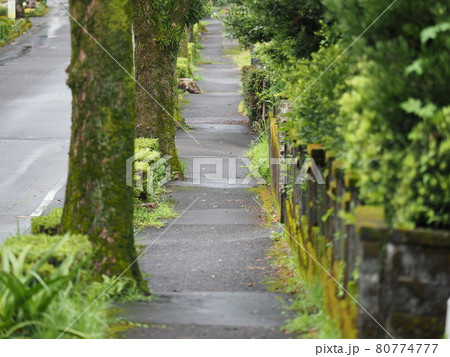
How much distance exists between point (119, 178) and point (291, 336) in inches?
96.1

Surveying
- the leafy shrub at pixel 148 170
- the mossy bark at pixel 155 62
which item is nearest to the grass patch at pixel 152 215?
the leafy shrub at pixel 148 170

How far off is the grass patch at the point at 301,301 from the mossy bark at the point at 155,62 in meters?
6.75

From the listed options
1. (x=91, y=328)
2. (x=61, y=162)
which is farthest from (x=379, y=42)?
A: (x=61, y=162)

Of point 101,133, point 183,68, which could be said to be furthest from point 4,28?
point 101,133

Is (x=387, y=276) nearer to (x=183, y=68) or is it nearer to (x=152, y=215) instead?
(x=152, y=215)

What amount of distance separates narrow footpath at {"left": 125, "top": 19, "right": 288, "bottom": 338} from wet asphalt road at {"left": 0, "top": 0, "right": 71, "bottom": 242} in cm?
204

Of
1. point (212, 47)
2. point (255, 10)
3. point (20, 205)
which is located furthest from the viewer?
point (212, 47)

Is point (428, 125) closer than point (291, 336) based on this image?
Yes

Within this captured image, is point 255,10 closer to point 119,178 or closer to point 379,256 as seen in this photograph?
point 119,178

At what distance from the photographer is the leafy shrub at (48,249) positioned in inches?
247

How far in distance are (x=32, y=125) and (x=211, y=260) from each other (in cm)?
1419

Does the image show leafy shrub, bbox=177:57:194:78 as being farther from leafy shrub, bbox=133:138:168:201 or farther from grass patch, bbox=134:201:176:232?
grass patch, bbox=134:201:176:232

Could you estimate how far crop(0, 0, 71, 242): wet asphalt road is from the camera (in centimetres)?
1539

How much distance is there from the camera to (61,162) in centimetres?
1897
